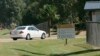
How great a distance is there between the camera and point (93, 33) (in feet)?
90.5

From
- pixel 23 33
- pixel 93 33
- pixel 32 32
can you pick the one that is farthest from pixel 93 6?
pixel 93 33

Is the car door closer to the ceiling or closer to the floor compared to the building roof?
Result: closer to the floor

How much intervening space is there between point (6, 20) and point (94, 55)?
99.3m

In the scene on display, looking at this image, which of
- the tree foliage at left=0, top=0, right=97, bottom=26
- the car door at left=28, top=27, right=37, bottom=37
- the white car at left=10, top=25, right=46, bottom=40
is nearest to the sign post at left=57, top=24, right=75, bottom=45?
the white car at left=10, top=25, right=46, bottom=40

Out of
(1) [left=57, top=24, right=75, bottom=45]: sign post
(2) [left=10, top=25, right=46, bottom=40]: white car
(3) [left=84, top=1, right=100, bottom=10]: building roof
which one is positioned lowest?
(2) [left=10, top=25, right=46, bottom=40]: white car

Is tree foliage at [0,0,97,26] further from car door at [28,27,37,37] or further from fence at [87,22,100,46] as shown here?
fence at [87,22,100,46]

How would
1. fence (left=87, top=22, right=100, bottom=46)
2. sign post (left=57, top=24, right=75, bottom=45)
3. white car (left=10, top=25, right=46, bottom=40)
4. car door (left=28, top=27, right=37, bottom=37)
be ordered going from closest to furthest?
sign post (left=57, top=24, right=75, bottom=45) < fence (left=87, top=22, right=100, bottom=46) < white car (left=10, top=25, right=46, bottom=40) < car door (left=28, top=27, right=37, bottom=37)

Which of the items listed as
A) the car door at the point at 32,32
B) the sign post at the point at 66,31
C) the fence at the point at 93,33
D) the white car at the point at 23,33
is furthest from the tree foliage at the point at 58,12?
the sign post at the point at 66,31

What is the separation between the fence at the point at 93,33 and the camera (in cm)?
2725

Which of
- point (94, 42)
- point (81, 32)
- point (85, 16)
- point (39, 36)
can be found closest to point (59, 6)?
point (85, 16)

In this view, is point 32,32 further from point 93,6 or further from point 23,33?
point 93,6

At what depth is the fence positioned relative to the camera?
27.2 metres

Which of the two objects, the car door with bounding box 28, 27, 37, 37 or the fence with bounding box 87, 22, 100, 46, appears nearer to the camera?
the fence with bounding box 87, 22, 100, 46

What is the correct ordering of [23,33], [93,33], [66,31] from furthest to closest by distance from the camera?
[23,33], [93,33], [66,31]
